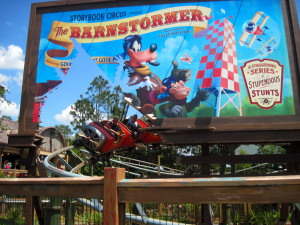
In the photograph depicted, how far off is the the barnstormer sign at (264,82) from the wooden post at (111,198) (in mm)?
3831

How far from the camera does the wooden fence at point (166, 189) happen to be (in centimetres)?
201

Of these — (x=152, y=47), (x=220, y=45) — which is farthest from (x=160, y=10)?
(x=220, y=45)

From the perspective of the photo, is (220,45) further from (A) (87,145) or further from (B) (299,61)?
(A) (87,145)

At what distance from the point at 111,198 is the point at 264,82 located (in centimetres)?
415

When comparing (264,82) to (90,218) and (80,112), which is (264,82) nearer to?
(90,218)

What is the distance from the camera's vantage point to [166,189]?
214 centimetres

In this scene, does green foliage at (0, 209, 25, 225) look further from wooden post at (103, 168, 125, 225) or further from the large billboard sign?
the large billboard sign

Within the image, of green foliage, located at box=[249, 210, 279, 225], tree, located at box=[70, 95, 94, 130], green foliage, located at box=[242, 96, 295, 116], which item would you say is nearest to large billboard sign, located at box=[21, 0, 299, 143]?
green foliage, located at box=[242, 96, 295, 116]

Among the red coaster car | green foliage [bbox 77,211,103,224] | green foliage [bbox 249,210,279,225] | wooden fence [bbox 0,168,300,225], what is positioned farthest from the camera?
green foliage [bbox 249,210,279,225]

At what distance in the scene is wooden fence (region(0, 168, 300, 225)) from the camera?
6.59 feet

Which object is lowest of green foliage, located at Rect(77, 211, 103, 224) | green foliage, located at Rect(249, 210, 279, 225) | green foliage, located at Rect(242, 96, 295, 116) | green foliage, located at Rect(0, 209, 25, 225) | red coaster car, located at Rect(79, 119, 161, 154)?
green foliage, located at Rect(249, 210, 279, 225)

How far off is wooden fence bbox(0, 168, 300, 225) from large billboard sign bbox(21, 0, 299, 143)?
125 inches

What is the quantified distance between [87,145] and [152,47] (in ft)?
8.48

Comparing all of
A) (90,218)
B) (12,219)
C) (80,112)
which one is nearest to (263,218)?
(90,218)
